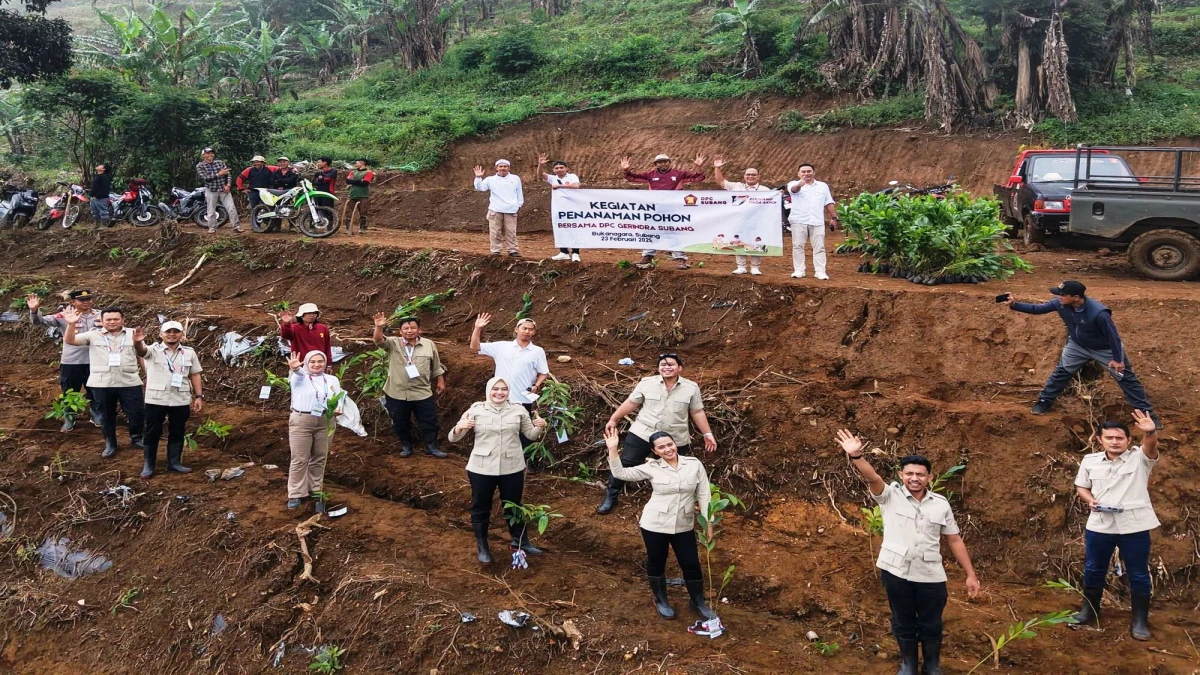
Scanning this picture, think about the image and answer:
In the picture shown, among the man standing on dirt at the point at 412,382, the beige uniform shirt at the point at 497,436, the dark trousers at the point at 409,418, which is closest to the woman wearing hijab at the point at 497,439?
the beige uniform shirt at the point at 497,436

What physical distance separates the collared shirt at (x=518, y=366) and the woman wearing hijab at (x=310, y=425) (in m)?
1.39

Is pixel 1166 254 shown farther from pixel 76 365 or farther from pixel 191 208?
pixel 191 208

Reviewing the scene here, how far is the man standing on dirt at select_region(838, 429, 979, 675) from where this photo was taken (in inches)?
202

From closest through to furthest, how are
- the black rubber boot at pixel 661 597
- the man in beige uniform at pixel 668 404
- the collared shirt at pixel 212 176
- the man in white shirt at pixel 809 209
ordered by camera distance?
the black rubber boot at pixel 661 597
the man in beige uniform at pixel 668 404
the man in white shirt at pixel 809 209
the collared shirt at pixel 212 176

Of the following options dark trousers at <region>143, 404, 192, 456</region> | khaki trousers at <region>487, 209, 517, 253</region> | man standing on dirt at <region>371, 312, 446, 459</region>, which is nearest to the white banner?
khaki trousers at <region>487, 209, 517, 253</region>

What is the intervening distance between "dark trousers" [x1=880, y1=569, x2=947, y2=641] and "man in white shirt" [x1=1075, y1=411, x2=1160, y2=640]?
1.44 metres

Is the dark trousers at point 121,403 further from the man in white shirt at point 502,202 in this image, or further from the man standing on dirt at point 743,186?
the man standing on dirt at point 743,186

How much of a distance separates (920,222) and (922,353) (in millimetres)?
2060

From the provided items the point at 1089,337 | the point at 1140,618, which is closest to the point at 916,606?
the point at 1140,618

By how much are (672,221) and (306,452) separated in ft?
16.9

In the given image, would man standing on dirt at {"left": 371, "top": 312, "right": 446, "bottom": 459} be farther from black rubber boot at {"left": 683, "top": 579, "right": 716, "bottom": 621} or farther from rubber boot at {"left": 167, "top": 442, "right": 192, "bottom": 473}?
black rubber boot at {"left": 683, "top": 579, "right": 716, "bottom": 621}

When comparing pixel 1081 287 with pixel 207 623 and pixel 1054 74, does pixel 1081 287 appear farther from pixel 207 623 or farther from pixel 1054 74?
pixel 1054 74

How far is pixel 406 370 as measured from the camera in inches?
336

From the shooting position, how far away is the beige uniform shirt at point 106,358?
27.5ft
